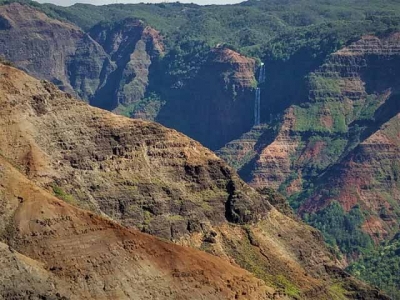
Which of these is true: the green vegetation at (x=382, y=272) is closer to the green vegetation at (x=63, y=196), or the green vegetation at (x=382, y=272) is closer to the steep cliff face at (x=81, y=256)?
the green vegetation at (x=63, y=196)

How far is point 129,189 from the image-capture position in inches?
A: 5310

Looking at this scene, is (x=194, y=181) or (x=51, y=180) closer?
(x=51, y=180)

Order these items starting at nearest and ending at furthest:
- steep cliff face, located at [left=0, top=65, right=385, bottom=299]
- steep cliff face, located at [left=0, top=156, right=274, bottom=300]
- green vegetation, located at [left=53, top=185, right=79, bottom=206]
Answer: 1. steep cliff face, located at [left=0, top=156, right=274, bottom=300]
2. green vegetation, located at [left=53, top=185, right=79, bottom=206]
3. steep cliff face, located at [left=0, top=65, right=385, bottom=299]

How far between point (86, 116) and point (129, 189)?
6.81m

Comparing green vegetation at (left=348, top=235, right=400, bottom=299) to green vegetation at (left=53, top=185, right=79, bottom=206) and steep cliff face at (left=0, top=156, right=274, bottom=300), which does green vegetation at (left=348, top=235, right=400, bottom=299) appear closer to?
green vegetation at (left=53, top=185, right=79, bottom=206)

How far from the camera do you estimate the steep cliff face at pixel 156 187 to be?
130500 millimetres

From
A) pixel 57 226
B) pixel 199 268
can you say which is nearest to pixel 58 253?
pixel 57 226

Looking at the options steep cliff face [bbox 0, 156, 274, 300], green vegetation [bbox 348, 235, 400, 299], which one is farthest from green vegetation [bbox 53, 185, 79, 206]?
green vegetation [bbox 348, 235, 400, 299]

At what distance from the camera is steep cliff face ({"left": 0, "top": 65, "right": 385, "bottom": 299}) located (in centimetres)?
13050

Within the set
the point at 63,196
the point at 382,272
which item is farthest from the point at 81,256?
the point at 382,272

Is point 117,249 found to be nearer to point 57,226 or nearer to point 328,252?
point 57,226

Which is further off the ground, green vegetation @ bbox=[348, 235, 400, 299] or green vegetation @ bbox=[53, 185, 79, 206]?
green vegetation @ bbox=[53, 185, 79, 206]

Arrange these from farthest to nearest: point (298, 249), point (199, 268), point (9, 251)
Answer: point (298, 249), point (199, 268), point (9, 251)

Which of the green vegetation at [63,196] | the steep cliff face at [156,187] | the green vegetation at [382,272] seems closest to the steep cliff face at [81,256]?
the steep cliff face at [156,187]
